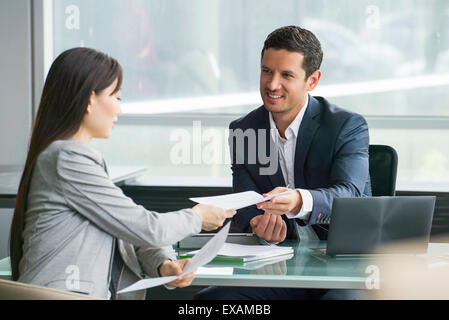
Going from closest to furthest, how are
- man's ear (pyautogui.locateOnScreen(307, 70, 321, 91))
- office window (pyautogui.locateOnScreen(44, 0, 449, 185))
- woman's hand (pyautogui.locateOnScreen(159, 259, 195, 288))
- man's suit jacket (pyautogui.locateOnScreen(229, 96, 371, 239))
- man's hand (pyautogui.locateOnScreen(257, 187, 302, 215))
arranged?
woman's hand (pyautogui.locateOnScreen(159, 259, 195, 288))
man's hand (pyautogui.locateOnScreen(257, 187, 302, 215))
man's suit jacket (pyautogui.locateOnScreen(229, 96, 371, 239))
man's ear (pyautogui.locateOnScreen(307, 70, 321, 91))
office window (pyautogui.locateOnScreen(44, 0, 449, 185))

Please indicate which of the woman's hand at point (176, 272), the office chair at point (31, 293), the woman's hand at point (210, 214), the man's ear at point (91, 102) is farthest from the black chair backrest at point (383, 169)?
the office chair at point (31, 293)

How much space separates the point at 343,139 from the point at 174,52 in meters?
1.76

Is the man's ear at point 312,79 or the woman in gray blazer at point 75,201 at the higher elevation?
the man's ear at point 312,79

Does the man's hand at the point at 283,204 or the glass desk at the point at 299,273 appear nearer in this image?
the glass desk at the point at 299,273

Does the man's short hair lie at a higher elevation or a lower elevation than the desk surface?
higher

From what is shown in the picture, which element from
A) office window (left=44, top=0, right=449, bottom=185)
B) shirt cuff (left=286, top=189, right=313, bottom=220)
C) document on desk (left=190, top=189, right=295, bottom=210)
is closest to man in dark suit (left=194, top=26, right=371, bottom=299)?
shirt cuff (left=286, top=189, right=313, bottom=220)

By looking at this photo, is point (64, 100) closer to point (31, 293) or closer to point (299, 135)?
point (31, 293)

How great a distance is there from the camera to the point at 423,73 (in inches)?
144

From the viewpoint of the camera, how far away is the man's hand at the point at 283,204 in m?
1.91

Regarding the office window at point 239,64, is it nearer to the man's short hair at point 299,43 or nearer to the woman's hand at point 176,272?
the man's short hair at point 299,43

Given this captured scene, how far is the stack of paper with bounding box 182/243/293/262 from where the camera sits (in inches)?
68.0

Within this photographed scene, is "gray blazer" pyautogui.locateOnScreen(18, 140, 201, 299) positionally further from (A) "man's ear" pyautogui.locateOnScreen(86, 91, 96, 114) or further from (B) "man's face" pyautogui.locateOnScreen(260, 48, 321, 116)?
(B) "man's face" pyautogui.locateOnScreen(260, 48, 321, 116)

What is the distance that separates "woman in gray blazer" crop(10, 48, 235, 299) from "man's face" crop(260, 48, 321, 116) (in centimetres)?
99
